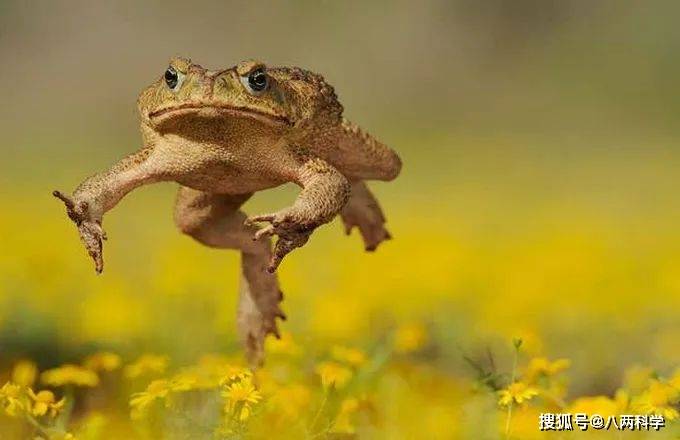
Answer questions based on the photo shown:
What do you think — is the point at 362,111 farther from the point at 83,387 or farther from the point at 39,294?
the point at 83,387

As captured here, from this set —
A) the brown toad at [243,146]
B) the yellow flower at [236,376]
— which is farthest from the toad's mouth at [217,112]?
the yellow flower at [236,376]

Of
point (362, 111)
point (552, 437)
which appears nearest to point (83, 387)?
point (552, 437)

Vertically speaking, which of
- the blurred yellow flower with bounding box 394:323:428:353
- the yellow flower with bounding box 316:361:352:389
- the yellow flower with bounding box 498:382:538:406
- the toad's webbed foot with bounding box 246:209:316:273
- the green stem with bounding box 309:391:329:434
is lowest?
the green stem with bounding box 309:391:329:434

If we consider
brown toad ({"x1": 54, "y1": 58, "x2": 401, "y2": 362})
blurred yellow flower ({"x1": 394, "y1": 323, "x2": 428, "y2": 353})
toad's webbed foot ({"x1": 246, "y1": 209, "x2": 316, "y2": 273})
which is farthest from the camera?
blurred yellow flower ({"x1": 394, "y1": 323, "x2": 428, "y2": 353})

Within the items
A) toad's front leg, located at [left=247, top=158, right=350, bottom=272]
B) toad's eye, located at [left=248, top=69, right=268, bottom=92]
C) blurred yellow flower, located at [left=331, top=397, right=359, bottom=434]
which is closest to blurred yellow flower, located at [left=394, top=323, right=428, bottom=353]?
blurred yellow flower, located at [left=331, top=397, right=359, bottom=434]

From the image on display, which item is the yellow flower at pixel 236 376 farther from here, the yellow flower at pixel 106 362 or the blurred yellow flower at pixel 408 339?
the blurred yellow flower at pixel 408 339

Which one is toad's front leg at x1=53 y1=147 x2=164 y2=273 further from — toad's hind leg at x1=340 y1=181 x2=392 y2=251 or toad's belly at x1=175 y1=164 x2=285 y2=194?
toad's hind leg at x1=340 y1=181 x2=392 y2=251

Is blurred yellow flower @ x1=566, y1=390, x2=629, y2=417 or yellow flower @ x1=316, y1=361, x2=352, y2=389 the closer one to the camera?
blurred yellow flower @ x1=566, y1=390, x2=629, y2=417
